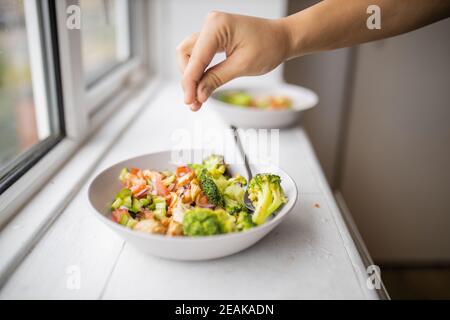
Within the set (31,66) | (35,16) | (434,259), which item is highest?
(35,16)

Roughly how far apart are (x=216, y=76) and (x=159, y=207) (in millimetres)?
284

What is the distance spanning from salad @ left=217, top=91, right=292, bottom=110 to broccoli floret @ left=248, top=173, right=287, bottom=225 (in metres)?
0.80

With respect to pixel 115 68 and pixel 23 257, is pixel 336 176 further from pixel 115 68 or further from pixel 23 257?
pixel 23 257

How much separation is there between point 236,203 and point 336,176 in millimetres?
1681

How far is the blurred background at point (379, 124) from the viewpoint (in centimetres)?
210

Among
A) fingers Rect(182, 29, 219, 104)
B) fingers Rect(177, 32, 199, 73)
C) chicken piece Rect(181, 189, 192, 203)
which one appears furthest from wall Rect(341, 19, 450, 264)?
chicken piece Rect(181, 189, 192, 203)

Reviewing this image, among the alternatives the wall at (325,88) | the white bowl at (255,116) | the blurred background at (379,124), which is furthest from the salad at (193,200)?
the wall at (325,88)

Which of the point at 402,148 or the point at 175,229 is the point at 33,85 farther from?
the point at 402,148

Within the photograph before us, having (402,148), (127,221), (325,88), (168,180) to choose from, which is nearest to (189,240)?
(127,221)

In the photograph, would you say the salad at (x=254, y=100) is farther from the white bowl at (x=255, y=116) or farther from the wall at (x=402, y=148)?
the wall at (x=402, y=148)

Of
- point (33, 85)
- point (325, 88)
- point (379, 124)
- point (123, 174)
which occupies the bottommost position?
point (379, 124)

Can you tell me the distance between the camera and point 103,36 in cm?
185
